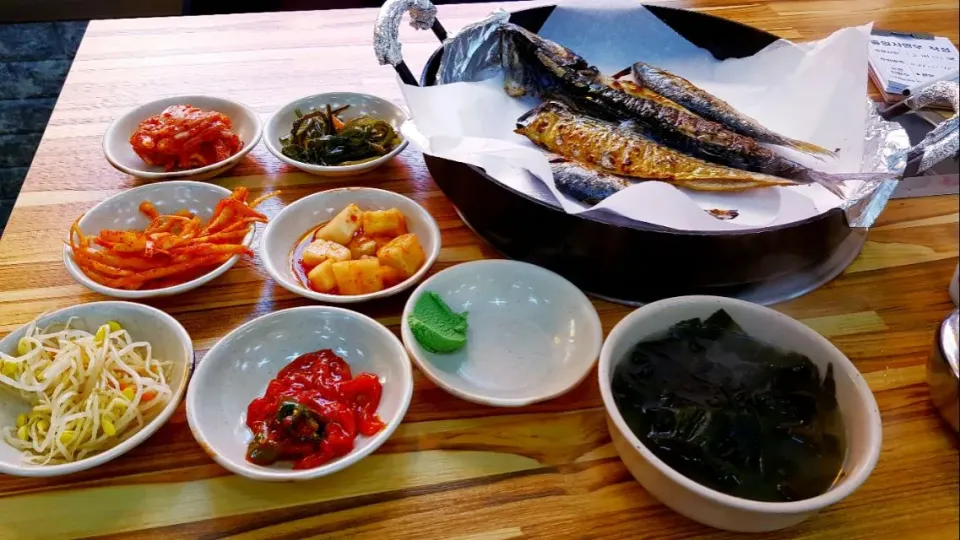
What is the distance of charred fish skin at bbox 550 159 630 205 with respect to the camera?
1.43 metres

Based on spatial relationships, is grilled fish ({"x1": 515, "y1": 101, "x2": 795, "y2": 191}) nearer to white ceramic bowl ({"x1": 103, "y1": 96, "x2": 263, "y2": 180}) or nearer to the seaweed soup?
the seaweed soup

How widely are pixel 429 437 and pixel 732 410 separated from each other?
18.8 inches

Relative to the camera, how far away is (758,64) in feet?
6.17

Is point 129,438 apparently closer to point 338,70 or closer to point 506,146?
point 506,146

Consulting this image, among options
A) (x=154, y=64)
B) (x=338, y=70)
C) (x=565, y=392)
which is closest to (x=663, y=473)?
(x=565, y=392)

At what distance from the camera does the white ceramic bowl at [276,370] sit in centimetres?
103

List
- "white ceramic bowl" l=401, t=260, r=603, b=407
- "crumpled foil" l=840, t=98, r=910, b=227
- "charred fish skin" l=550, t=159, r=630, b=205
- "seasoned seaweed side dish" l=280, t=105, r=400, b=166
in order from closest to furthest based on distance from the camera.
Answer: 1. "white ceramic bowl" l=401, t=260, r=603, b=407
2. "crumpled foil" l=840, t=98, r=910, b=227
3. "charred fish skin" l=550, t=159, r=630, b=205
4. "seasoned seaweed side dish" l=280, t=105, r=400, b=166

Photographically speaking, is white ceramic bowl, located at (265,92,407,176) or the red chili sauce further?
white ceramic bowl, located at (265,92,407,176)

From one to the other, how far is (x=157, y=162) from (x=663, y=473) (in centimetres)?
139

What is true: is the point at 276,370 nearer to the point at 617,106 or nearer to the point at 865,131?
the point at 617,106

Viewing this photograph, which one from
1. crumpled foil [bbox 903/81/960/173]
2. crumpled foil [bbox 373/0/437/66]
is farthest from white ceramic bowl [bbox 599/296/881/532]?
crumpled foil [bbox 373/0/437/66]

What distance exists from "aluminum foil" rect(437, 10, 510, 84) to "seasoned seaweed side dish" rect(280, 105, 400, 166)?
0.21m

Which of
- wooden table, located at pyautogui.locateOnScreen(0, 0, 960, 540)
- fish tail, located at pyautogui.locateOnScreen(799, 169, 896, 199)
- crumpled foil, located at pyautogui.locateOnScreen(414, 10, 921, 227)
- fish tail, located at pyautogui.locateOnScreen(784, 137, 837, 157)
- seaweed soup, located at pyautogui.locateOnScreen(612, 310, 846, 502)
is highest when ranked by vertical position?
crumpled foil, located at pyautogui.locateOnScreen(414, 10, 921, 227)

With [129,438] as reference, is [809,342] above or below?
above
